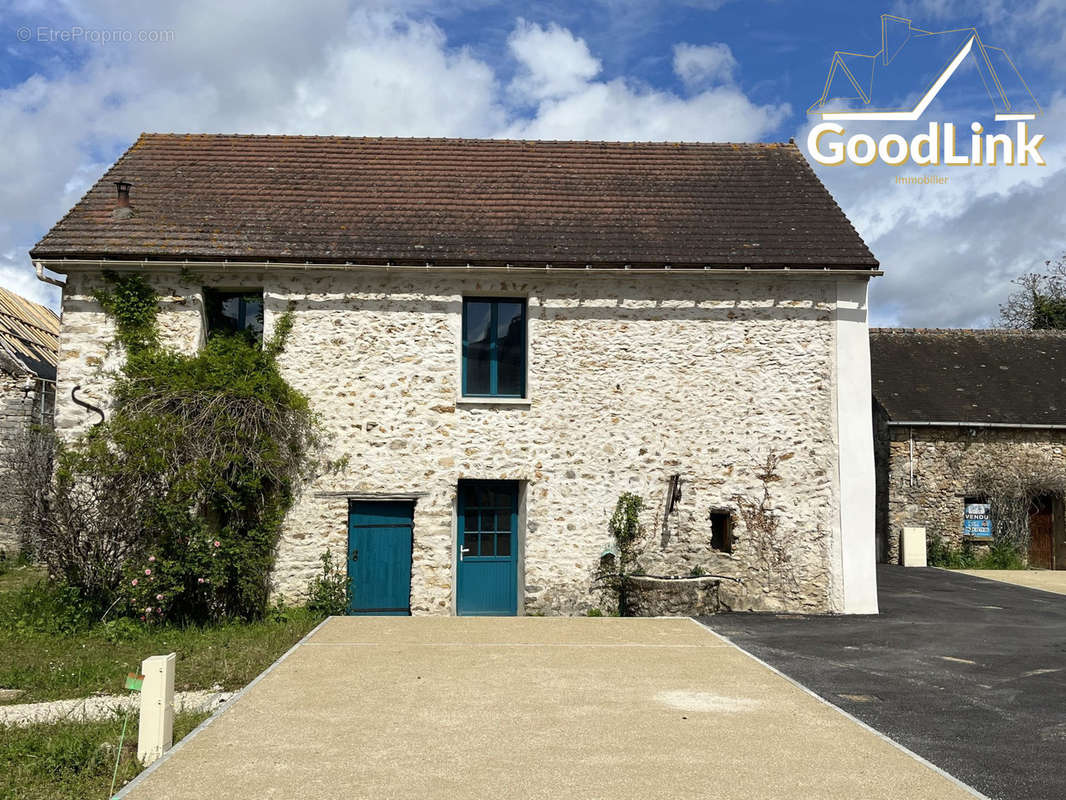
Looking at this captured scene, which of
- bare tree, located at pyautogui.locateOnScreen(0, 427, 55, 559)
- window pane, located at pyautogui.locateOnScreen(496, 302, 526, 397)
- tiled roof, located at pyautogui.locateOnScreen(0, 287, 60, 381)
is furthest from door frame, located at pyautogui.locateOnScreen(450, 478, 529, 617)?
tiled roof, located at pyautogui.locateOnScreen(0, 287, 60, 381)

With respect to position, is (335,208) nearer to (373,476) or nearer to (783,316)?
(373,476)

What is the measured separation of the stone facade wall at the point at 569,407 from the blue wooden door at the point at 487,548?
0.31m

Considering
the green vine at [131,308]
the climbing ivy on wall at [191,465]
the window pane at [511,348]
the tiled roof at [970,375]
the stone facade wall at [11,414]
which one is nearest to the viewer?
the climbing ivy on wall at [191,465]

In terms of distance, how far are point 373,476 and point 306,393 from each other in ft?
4.84

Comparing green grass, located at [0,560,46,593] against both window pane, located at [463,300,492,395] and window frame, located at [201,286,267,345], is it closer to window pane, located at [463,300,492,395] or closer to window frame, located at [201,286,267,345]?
window frame, located at [201,286,267,345]

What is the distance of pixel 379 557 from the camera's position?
1223cm

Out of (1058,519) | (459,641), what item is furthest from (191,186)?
(1058,519)

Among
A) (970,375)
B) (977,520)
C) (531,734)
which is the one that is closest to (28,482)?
(531,734)

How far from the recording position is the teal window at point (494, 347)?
498 inches

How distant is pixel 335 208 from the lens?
13.5 metres

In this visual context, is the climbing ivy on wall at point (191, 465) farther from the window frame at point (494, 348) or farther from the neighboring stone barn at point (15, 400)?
the neighboring stone barn at point (15, 400)

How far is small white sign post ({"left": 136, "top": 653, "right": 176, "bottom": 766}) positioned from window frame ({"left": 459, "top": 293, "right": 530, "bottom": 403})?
7.08 meters

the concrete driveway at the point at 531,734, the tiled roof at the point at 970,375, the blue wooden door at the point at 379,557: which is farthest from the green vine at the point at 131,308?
the tiled roof at the point at 970,375

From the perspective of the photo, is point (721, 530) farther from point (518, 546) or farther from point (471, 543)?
point (471, 543)
